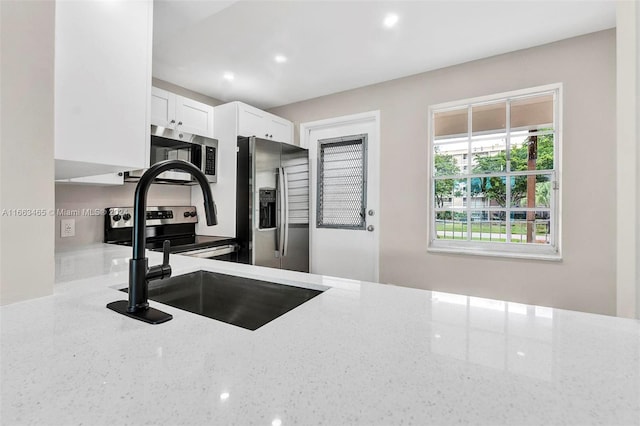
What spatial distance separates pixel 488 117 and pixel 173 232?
10.2 feet

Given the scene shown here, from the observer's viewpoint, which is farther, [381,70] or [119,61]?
[381,70]

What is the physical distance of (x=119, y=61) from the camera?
126 centimetres

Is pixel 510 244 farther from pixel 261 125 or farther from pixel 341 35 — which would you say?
pixel 261 125

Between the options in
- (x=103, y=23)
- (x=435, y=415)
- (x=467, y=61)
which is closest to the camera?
(x=435, y=415)

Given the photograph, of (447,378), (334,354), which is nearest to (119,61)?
(334,354)

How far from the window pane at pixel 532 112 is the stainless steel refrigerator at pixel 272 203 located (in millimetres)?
2026

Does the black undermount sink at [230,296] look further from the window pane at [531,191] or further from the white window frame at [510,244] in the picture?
the window pane at [531,191]

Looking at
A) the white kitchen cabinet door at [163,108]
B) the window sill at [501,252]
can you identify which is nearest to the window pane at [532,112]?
the window sill at [501,252]

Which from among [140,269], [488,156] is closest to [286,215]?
[488,156]

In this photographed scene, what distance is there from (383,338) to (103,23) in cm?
157

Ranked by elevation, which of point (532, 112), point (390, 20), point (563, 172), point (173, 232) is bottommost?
point (173, 232)

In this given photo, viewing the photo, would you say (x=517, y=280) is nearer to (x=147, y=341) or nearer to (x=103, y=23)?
(x=147, y=341)

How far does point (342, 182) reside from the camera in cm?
328

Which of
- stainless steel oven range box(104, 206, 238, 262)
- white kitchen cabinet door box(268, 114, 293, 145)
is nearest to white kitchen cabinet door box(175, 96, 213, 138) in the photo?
white kitchen cabinet door box(268, 114, 293, 145)
